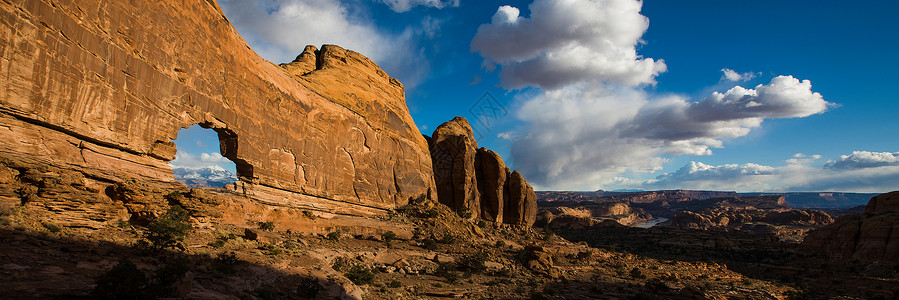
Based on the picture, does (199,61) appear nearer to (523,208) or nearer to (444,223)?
(444,223)

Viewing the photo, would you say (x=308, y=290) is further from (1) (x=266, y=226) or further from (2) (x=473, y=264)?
(2) (x=473, y=264)

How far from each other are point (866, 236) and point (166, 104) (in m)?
77.5

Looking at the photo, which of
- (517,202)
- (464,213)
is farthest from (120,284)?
(517,202)

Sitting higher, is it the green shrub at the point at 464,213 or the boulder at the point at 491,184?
the boulder at the point at 491,184

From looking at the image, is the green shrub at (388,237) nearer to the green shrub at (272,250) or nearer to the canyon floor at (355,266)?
the canyon floor at (355,266)

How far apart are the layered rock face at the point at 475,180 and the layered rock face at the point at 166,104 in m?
13.0

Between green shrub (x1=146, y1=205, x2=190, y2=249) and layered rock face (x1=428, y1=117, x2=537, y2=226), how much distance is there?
31.9 m

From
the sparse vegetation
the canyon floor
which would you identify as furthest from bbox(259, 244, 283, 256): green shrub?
the sparse vegetation

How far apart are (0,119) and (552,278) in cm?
2907

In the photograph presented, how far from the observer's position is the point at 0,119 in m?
12.2

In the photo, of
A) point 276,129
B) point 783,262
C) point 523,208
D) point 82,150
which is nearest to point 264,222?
point 276,129

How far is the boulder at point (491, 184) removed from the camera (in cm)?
4938

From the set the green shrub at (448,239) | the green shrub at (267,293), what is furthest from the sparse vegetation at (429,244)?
the green shrub at (267,293)

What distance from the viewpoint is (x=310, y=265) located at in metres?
17.8
